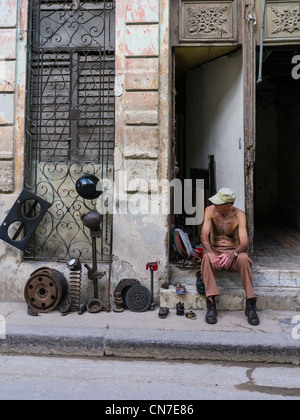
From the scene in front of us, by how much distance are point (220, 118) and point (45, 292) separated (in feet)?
12.2

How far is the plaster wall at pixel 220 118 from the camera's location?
19.1 feet

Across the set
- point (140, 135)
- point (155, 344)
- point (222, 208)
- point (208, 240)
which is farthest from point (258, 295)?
point (140, 135)

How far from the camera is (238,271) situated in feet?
16.4

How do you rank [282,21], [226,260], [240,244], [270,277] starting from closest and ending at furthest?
[226,260] < [240,244] < [270,277] < [282,21]

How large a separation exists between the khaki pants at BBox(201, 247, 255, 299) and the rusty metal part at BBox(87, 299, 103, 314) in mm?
1375

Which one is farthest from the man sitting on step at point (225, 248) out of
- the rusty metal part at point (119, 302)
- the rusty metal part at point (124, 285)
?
the rusty metal part at point (119, 302)

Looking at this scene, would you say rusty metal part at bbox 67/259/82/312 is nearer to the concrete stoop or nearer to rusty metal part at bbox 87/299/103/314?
rusty metal part at bbox 87/299/103/314

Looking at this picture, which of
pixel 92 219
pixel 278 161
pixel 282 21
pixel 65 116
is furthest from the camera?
pixel 278 161

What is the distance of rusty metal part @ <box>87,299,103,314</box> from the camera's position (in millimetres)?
5203

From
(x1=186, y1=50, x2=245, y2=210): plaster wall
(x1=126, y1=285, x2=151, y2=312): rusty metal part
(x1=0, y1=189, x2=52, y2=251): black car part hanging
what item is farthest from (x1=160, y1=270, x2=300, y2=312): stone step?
(x1=0, y1=189, x2=52, y2=251): black car part hanging

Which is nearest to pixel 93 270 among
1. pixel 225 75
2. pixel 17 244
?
pixel 17 244

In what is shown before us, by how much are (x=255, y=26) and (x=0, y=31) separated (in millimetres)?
3522

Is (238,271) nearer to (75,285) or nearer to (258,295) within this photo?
(258,295)

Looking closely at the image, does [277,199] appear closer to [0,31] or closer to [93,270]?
[93,270]
